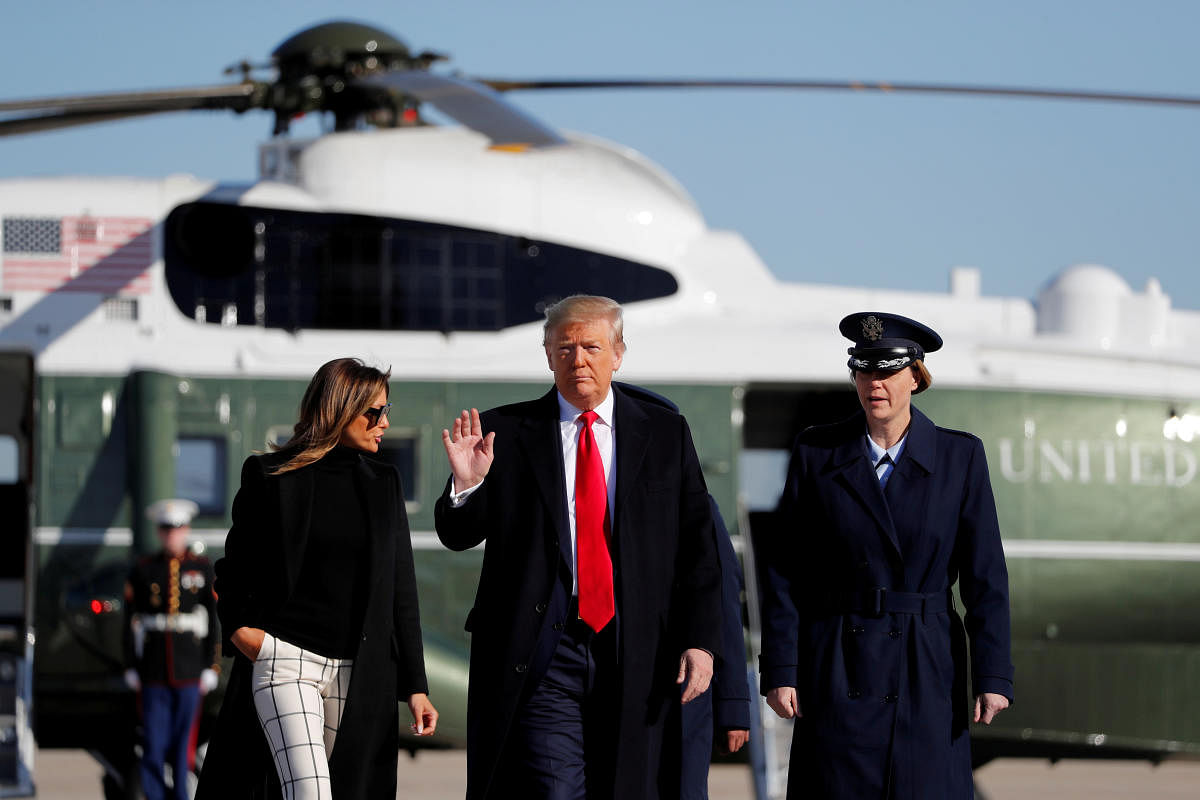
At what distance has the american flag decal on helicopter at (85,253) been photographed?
29.8 ft

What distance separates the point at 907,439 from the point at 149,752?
196 inches

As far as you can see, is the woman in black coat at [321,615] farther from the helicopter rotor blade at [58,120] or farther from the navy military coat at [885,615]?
the helicopter rotor blade at [58,120]

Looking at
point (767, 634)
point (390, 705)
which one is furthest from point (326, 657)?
point (767, 634)

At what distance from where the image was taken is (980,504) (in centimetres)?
444

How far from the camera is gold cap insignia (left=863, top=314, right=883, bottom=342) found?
4.47 metres

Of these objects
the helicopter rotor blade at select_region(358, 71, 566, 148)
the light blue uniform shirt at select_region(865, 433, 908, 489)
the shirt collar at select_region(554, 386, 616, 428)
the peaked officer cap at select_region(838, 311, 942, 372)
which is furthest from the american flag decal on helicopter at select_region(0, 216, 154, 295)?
the light blue uniform shirt at select_region(865, 433, 908, 489)

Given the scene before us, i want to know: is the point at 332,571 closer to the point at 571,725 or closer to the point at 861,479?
the point at 571,725

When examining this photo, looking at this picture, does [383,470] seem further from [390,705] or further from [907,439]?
[907,439]

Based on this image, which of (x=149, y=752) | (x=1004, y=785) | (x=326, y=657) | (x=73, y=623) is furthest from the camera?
(x=1004, y=785)

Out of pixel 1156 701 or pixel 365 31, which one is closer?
pixel 1156 701

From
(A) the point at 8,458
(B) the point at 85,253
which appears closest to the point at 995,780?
(A) the point at 8,458

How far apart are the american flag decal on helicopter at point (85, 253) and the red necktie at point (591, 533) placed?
5.45m

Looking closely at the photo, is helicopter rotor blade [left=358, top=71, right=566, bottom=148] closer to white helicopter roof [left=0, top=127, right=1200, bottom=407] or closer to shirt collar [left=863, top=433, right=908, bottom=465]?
white helicopter roof [left=0, top=127, right=1200, bottom=407]

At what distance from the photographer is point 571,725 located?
162 inches
